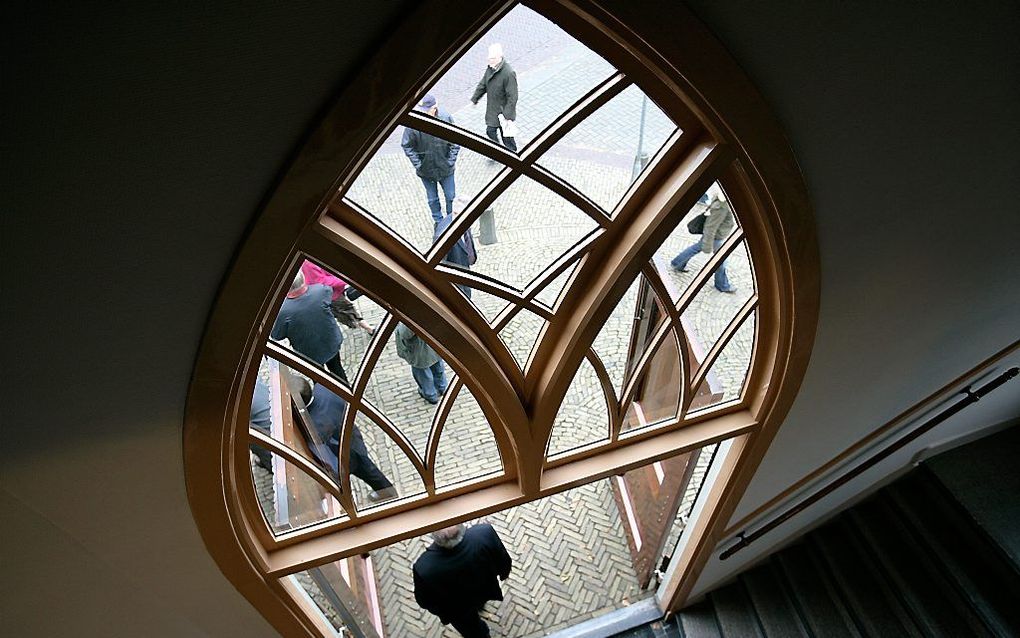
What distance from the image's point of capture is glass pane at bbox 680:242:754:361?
256cm

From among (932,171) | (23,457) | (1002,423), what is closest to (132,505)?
(23,457)

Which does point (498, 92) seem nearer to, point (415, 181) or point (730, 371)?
point (415, 181)

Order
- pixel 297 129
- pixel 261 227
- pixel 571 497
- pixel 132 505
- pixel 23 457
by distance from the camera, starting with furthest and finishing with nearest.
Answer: pixel 571 497, pixel 132 505, pixel 23 457, pixel 261 227, pixel 297 129

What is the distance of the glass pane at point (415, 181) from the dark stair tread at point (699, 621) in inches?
164

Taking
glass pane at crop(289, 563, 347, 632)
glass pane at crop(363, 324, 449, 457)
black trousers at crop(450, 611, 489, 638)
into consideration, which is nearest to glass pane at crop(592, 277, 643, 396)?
glass pane at crop(363, 324, 449, 457)

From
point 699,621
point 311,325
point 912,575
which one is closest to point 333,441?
point 311,325

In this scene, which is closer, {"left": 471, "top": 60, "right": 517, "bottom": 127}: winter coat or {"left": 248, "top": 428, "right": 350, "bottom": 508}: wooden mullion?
{"left": 471, "top": 60, "right": 517, "bottom": 127}: winter coat

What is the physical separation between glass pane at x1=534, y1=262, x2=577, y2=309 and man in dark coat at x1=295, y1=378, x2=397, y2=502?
2.83 feet

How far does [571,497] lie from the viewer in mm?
5684

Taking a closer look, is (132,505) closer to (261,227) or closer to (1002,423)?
(261,227)

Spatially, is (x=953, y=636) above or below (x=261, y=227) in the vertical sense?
below

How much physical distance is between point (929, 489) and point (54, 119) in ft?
17.7

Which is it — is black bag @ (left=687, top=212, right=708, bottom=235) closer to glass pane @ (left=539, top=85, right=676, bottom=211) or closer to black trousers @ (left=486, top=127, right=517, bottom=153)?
glass pane @ (left=539, top=85, right=676, bottom=211)

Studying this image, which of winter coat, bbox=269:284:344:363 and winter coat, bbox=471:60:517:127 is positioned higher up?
winter coat, bbox=471:60:517:127
